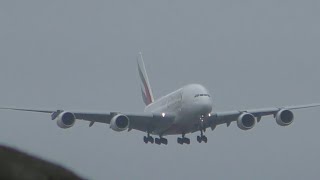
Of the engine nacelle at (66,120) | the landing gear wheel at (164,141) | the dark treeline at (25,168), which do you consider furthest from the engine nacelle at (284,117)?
the dark treeline at (25,168)

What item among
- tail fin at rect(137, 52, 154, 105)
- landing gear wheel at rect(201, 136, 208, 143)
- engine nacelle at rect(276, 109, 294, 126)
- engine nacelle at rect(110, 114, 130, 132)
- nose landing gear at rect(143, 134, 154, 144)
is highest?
tail fin at rect(137, 52, 154, 105)

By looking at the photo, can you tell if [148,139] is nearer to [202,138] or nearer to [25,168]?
[202,138]

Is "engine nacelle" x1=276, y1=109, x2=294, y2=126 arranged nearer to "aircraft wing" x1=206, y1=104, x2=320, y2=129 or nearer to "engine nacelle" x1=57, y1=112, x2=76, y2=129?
"aircraft wing" x1=206, y1=104, x2=320, y2=129

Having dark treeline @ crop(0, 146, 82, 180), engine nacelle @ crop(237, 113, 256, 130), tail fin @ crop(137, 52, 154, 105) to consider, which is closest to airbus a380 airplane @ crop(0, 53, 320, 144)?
engine nacelle @ crop(237, 113, 256, 130)

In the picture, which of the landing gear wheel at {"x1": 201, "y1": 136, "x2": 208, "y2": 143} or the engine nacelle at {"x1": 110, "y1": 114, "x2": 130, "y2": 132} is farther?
the engine nacelle at {"x1": 110, "y1": 114, "x2": 130, "y2": 132}

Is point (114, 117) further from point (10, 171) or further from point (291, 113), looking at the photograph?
point (10, 171)

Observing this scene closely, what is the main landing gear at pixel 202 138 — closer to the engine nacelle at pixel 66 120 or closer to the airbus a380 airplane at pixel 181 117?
the airbus a380 airplane at pixel 181 117

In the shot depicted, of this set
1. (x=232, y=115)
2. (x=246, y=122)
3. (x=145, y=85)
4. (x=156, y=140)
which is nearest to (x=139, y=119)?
(x=156, y=140)
